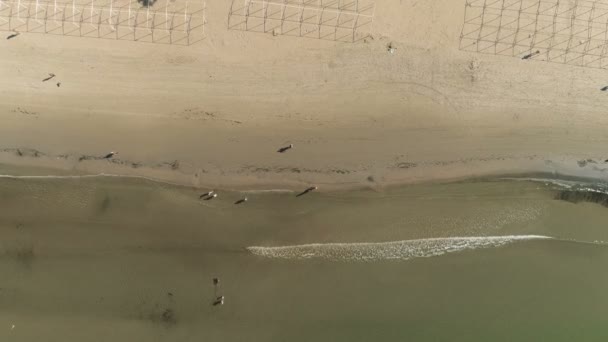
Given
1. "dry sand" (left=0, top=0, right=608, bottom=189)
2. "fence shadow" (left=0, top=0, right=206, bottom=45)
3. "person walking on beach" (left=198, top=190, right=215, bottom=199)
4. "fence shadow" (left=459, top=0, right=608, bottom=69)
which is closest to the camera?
"fence shadow" (left=0, top=0, right=206, bottom=45)

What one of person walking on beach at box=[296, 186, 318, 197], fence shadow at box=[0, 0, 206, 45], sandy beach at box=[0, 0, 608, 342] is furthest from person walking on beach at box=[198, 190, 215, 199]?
fence shadow at box=[0, 0, 206, 45]

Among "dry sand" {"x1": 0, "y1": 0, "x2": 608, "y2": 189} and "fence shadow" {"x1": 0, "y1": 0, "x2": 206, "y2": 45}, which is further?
"dry sand" {"x1": 0, "y1": 0, "x2": 608, "y2": 189}

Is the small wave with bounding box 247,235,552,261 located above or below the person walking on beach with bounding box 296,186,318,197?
below

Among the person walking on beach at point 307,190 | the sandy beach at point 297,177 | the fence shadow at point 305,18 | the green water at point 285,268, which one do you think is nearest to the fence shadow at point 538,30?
the sandy beach at point 297,177

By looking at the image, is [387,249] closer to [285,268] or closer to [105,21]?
[285,268]

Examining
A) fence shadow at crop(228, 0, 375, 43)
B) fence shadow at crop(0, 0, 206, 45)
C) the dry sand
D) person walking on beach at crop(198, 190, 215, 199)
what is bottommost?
person walking on beach at crop(198, 190, 215, 199)

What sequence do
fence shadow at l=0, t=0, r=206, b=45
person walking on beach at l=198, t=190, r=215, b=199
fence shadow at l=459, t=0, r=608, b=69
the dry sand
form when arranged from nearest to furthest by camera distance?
fence shadow at l=0, t=0, r=206, b=45
the dry sand
fence shadow at l=459, t=0, r=608, b=69
person walking on beach at l=198, t=190, r=215, b=199

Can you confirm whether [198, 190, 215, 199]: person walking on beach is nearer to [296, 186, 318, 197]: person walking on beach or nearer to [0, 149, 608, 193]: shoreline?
[0, 149, 608, 193]: shoreline

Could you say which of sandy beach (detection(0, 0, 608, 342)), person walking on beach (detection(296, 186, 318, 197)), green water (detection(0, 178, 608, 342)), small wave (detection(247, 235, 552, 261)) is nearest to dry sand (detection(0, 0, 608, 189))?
sandy beach (detection(0, 0, 608, 342))
